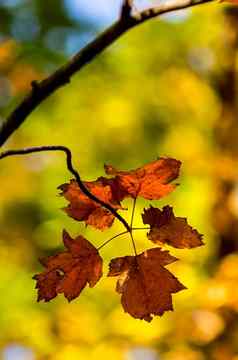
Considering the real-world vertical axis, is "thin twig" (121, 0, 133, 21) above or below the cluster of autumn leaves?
above

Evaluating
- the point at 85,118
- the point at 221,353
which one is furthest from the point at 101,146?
the point at 221,353

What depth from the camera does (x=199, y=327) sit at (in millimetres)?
2145

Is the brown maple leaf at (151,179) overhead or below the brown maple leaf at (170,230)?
overhead

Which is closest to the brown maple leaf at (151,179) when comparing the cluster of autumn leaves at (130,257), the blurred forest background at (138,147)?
the cluster of autumn leaves at (130,257)

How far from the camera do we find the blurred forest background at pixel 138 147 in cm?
219

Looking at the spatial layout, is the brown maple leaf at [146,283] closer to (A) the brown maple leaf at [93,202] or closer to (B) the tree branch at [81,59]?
(A) the brown maple leaf at [93,202]

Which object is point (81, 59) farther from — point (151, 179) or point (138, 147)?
point (138, 147)

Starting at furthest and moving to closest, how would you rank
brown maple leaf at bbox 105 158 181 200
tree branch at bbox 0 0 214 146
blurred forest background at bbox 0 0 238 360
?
blurred forest background at bbox 0 0 238 360, brown maple leaf at bbox 105 158 181 200, tree branch at bbox 0 0 214 146

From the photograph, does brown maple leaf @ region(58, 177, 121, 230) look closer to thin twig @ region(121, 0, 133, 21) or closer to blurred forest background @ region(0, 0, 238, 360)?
thin twig @ region(121, 0, 133, 21)

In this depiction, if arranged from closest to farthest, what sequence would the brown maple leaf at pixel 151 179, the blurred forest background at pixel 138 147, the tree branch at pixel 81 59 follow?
the tree branch at pixel 81 59
the brown maple leaf at pixel 151 179
the blurred forest background at pixel 138 147

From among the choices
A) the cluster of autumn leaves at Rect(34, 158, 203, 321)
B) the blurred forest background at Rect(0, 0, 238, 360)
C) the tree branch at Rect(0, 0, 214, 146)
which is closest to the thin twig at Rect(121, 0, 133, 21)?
the tree branch at Rect(0, 0, 214, 146)

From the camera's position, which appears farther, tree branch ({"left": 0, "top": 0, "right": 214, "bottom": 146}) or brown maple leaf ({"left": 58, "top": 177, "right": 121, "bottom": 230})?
brown maple leaf ({"left": 58, "top": 177, "right": 121, "bottom": 230})

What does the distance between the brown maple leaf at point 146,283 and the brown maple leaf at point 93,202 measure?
0.15ft

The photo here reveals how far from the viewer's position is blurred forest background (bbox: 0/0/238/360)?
2186 millimetres
